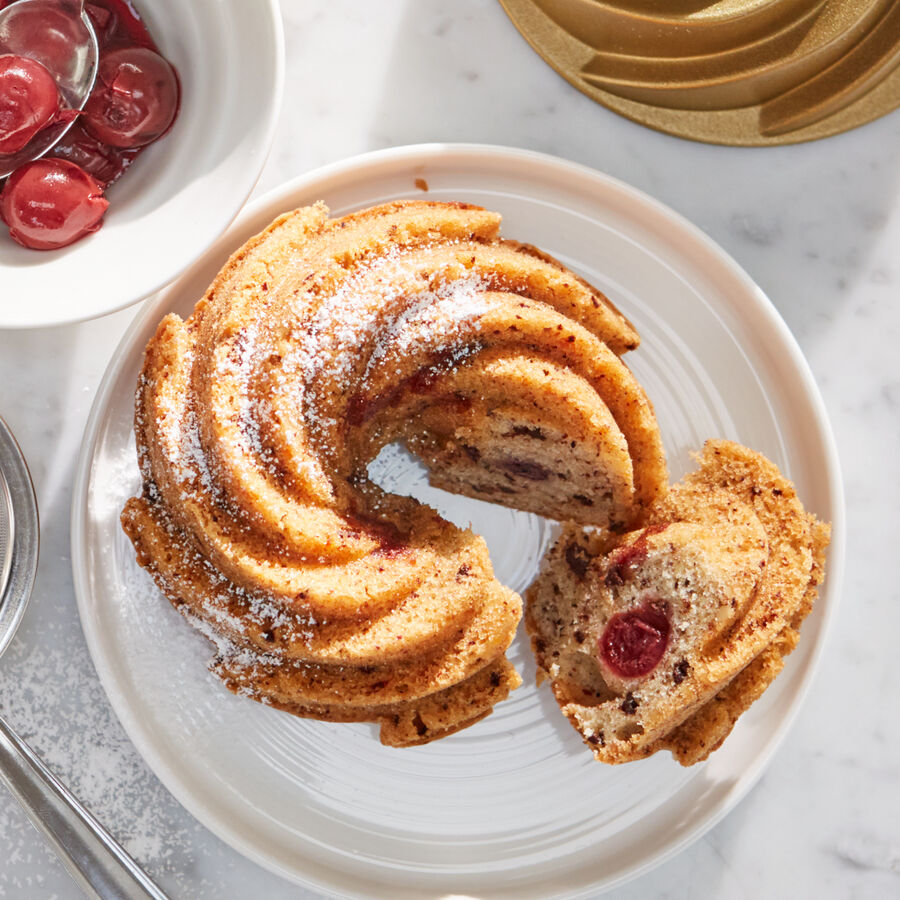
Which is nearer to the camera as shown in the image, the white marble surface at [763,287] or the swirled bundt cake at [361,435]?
the swirled bundt cake at [361,435]

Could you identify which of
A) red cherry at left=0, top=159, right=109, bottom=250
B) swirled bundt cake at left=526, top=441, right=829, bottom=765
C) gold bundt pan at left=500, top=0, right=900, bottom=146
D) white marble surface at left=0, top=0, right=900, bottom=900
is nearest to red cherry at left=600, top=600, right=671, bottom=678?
swirled bundt cake at left=526, top=441, right=829, bottom=765

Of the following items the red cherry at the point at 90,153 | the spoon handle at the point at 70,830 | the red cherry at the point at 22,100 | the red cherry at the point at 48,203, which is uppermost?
the red cherry at the point at 22,100

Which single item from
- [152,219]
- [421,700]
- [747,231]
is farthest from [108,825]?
[747,231]

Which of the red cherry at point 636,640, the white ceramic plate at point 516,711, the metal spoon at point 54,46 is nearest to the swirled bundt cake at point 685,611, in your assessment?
the red cherry at point 636,640

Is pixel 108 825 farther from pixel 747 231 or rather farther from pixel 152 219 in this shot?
pixel 747 231

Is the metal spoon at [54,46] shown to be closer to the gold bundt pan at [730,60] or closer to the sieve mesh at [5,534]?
the sieve mesh at [5,534]

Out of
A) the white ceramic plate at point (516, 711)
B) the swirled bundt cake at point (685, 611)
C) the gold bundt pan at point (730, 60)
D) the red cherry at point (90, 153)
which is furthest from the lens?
the gold bundt pan at point (730, 60)

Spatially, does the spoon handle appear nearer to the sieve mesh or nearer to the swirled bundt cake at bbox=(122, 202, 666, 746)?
the sieve mesh
